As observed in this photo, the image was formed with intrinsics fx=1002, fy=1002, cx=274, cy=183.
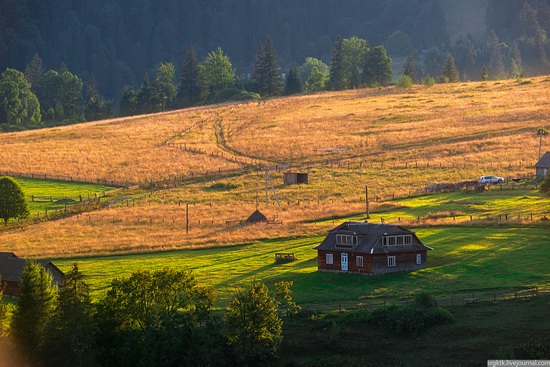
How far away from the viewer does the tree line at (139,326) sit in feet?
173

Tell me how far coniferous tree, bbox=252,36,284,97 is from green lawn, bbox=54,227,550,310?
115 meters

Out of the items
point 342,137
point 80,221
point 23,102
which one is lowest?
point 80,221

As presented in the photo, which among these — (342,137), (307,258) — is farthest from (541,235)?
(342,137)

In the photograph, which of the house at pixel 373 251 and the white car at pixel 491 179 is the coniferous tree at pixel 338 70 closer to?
the white car at pixel 491 179

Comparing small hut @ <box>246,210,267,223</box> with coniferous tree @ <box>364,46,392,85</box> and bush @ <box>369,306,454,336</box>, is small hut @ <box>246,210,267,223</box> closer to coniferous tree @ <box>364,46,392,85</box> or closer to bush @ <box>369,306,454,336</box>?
bush @ <box>369,306,454,336</box>

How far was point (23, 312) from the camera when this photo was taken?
182 ft

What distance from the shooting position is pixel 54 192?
110 m

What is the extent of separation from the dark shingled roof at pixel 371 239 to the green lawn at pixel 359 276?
1.83 meters

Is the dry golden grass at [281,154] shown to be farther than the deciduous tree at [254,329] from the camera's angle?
Yes

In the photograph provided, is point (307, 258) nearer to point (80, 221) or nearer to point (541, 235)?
point (541, 235)

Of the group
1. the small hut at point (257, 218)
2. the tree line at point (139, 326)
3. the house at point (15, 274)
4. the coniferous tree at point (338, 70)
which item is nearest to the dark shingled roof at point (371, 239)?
the tree line at point (139, 326)

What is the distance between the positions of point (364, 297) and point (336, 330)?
19.7 ft

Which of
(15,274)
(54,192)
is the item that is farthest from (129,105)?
(15,274)

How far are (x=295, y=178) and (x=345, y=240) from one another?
3948 centimetres
